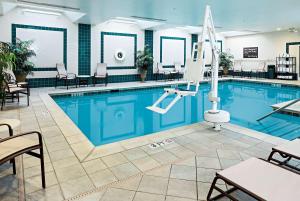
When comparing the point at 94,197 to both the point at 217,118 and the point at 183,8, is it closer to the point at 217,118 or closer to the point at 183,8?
the point at 217,118

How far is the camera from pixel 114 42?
34.7 ft

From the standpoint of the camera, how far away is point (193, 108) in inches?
269

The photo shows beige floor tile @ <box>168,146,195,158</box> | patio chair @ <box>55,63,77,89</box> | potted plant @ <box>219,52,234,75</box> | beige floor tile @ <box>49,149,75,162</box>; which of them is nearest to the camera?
beige floor tile @ <box>49,149,75,162</box>

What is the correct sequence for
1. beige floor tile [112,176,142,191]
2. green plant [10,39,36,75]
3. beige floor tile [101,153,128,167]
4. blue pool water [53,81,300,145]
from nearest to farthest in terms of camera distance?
beige floor tile [112,176,142,191] → beige floor tile [101,153,128,167] → blue pool water [53,81,300,145] → green plant [10,39,36,75]

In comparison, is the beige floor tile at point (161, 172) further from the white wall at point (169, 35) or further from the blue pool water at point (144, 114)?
the white wall at point (169, 35)

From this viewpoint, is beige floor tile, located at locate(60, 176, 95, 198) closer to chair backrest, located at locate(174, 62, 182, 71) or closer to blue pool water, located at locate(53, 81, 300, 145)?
blue pool water, located at locate(53, 81, 300, 145)

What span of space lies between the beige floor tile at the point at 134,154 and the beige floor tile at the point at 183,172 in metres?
0.50

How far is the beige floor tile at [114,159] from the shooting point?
8.77 feet

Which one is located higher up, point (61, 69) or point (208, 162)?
point (61, 69)

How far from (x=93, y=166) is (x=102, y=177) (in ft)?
0.96

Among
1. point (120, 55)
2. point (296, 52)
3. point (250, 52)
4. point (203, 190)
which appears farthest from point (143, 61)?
point (203, 190)

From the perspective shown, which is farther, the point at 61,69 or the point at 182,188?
the point at 61,69

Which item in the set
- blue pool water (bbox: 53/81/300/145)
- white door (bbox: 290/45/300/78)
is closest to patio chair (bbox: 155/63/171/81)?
blue pool water (bbox: 53/81/300/145)

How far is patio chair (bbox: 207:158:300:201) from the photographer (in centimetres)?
151
